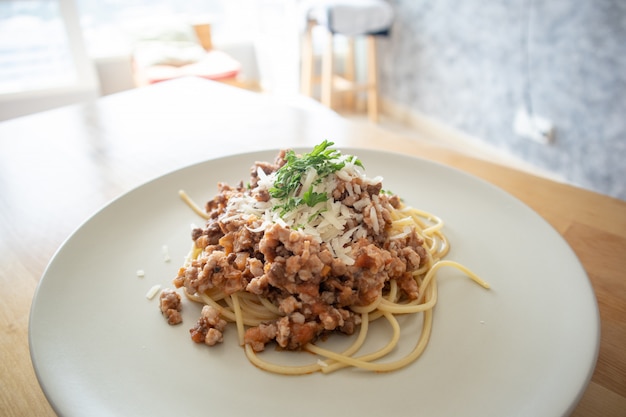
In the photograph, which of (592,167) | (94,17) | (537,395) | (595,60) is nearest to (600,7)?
(595,60)

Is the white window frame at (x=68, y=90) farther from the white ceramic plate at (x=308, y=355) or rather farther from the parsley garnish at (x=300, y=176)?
the parsley garnish at (x=300, y=176)

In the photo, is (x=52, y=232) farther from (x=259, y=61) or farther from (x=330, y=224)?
(x=259, y=61)

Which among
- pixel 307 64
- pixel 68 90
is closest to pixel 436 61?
pixel 307 64

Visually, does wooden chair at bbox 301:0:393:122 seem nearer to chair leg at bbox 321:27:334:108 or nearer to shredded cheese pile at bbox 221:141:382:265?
chair leg at bbox 321:27:334:108

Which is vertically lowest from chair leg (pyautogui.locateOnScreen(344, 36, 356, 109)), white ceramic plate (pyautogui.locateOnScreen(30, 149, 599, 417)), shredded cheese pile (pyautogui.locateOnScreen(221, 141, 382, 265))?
chair leg (pyautogui.locateOnScreen(344, 36, 356, 109))

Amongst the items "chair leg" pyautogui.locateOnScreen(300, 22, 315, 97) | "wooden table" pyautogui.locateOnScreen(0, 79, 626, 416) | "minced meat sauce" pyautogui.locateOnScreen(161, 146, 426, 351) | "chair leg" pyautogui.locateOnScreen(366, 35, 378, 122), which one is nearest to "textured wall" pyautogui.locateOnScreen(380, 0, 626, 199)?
"chair leg" pyautogui.locateOnScreen(366, 35, 378, 122)

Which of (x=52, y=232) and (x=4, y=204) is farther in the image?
(x=4, y=204)
